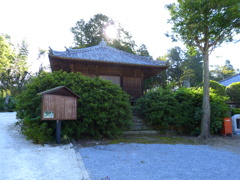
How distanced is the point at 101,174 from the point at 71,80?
3.90 m

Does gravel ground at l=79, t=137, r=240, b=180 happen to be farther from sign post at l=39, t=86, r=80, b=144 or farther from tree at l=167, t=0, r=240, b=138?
tree at l=167, t=0, r=240, b=138

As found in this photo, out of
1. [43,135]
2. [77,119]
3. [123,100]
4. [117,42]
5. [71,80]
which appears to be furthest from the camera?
[117,42]

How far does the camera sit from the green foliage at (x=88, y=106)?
233 inches

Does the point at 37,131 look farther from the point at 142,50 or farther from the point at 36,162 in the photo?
the point at 142,50

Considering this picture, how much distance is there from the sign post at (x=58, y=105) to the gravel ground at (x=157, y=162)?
107cm

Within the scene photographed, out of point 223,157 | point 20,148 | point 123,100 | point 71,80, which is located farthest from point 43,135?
point 223,157

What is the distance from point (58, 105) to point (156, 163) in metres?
3.02

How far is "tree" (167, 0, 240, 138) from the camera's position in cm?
686

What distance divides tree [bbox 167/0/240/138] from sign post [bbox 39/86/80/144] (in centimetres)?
518

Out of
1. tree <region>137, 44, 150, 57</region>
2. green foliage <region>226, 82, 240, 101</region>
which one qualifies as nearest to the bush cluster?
green foliage <region>226, 82, 240, 101</region>

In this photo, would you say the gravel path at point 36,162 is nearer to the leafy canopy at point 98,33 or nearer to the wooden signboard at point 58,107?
the wooden signboard at point 58,107

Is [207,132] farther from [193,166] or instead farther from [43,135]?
[43,135]

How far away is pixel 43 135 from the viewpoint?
533 centimetres

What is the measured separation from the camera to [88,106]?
19.6 feet
